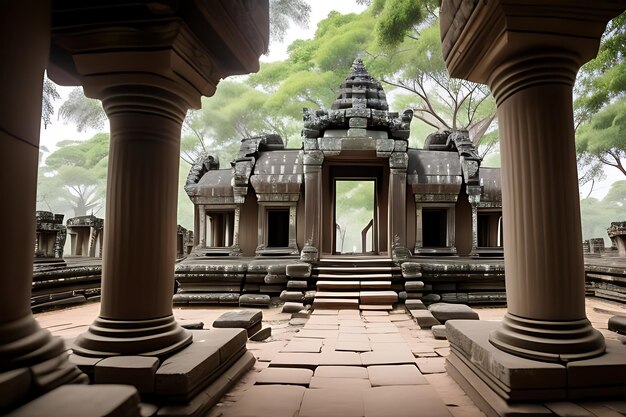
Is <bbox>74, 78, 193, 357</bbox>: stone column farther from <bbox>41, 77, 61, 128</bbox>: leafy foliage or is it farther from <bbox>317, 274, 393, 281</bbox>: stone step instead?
<bbox>41, 77, 61, 128</bbox>: leafy foliage

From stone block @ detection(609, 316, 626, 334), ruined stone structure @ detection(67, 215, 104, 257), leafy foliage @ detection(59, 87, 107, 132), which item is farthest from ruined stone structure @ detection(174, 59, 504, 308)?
leafy foliage @ detection(59, 87, 107, 132)

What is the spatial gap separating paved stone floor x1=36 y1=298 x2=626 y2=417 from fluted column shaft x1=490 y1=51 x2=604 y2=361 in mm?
645

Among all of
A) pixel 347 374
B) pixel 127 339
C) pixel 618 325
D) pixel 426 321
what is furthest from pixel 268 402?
pixel 426 321

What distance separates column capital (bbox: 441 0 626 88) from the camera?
2.17 m

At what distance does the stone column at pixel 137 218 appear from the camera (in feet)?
7.99

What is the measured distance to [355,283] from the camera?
281 inches

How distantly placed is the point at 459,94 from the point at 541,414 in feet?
62.3

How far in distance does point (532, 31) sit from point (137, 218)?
2678 mm

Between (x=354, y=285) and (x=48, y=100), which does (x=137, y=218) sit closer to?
(x=354, y=285)

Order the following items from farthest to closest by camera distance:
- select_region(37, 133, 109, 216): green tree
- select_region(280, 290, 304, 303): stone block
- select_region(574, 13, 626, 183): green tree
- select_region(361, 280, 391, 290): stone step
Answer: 1. select_region(37, 133, 109, 216): green tree
2. select_region(574, 13, 626, 183): green tree
3. select_region(361, 280, 391, 290): stone step
4. select_region(280, 290, 304, 303): stone block

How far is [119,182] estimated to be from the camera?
2.51 meters

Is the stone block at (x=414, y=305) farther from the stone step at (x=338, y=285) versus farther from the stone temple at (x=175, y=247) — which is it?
the stone temple at (x=175, y=247)

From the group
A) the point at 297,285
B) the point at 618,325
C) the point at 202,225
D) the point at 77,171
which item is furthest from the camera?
the point at 77,171

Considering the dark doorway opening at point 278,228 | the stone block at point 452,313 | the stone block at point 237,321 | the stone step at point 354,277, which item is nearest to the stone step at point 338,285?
the stone step at point 354,277
